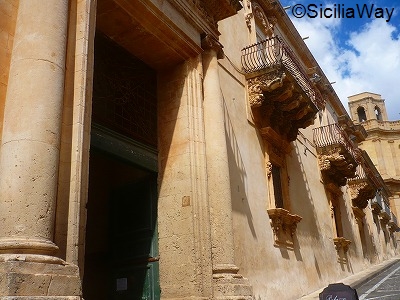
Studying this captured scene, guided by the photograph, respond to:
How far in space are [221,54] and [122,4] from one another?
241 centimetres

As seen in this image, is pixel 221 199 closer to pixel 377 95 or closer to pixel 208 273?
pixel 208 273

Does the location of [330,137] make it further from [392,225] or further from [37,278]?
[392,225]

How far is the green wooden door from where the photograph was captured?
239 inches

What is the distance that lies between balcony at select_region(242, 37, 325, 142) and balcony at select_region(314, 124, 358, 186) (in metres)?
3.90

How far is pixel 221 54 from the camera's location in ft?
24.4

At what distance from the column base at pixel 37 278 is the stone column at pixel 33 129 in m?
0.10

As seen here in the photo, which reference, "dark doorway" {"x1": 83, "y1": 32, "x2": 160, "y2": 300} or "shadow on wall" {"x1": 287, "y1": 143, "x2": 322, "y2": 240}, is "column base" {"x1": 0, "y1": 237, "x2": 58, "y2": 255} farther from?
"shadow on wall" {"x1": 287, "y1": 143, "x2": 322, "y2": 240}

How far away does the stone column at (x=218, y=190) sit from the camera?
19.1 ft

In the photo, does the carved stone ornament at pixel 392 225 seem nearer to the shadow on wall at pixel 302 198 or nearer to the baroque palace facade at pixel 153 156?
the baroque palace facade at pixel 153 156

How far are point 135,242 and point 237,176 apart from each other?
7.99 ft

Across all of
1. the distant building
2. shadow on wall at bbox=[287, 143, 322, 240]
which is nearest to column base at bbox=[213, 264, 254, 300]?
shadow on wall at bbox=[287, 143, 322, 240]

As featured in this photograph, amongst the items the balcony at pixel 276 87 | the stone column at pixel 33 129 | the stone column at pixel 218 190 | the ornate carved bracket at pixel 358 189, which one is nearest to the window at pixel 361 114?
the ornate carved bracket at pixel 358 189

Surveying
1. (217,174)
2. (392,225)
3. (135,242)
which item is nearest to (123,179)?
(135,242)

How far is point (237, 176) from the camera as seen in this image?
8.02m
